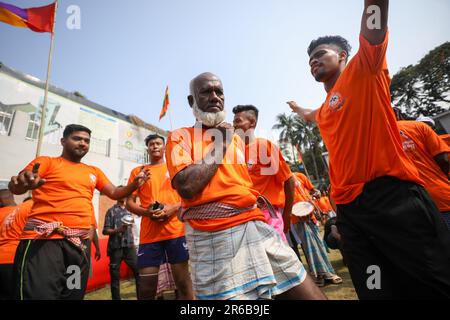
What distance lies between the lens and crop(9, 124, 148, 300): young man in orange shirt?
2.51 meters

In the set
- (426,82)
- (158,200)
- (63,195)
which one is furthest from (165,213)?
(426,82)

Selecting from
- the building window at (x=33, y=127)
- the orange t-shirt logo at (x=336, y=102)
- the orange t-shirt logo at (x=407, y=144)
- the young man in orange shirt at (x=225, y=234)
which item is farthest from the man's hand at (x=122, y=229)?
the building window at (x=33, y=127)

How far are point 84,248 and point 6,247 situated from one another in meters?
1.69

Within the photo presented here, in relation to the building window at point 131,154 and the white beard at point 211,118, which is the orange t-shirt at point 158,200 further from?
the building window at point 131,154

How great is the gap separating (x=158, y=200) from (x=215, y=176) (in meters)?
2.27

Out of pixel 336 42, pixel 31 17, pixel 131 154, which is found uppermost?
pixel 31 17

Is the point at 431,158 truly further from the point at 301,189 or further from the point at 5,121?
the point at 5,121

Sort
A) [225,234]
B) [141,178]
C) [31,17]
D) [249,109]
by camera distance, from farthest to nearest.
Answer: [31,17] → [249,109] → [141,178] → [225,234]

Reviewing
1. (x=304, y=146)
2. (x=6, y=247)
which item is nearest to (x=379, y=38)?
(x=6, y=247)

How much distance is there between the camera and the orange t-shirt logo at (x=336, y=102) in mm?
1884

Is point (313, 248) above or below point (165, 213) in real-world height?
below

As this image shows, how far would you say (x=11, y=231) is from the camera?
367 centimetres

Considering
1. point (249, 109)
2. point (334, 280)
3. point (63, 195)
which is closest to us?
point (63, 195)

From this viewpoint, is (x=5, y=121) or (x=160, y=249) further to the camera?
(x=5, y=121)
